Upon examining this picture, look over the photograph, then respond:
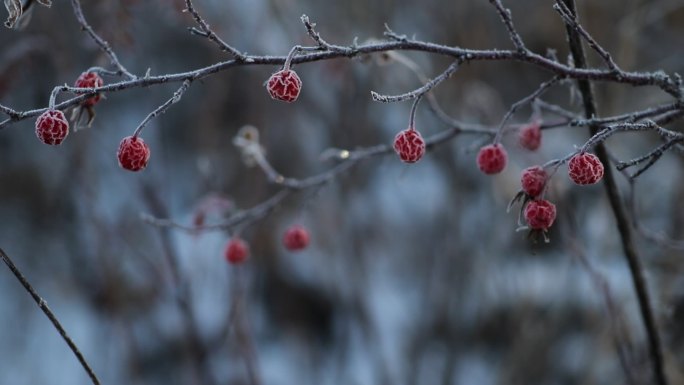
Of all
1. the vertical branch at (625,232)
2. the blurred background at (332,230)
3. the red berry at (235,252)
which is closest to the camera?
the vertical branch at (625,232)

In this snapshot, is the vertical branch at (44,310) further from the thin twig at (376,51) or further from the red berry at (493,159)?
the red berry at (493,159)

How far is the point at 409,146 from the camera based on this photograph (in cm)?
126

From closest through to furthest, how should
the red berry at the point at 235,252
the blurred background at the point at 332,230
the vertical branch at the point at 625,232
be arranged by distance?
the vertical branch at the point at 625,232 → the red berry at the point at 235,252 → the blurred background at the point at 332,230

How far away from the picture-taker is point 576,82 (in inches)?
62.6

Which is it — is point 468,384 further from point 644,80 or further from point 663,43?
point 644,80

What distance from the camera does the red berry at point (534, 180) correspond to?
4.28 ft

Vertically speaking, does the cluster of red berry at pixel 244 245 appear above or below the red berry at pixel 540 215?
above

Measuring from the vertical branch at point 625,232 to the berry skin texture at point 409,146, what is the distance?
0.45m

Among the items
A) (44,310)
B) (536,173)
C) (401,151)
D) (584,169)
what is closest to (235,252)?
(44,310)

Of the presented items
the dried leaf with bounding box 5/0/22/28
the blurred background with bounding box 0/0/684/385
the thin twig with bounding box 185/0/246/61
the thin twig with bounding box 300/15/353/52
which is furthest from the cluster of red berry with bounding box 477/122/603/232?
the blurred background with bounding box 0/0/684/385

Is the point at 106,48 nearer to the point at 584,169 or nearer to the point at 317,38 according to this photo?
the point at 317,38

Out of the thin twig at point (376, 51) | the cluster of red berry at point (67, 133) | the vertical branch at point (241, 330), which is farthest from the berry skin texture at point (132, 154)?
the vertical branch at point (241, 330)

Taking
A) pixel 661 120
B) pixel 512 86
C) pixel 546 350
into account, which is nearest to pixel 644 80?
pixel 661 120

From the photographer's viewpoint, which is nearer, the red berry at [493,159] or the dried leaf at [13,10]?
the dried leaf at [13,10]
